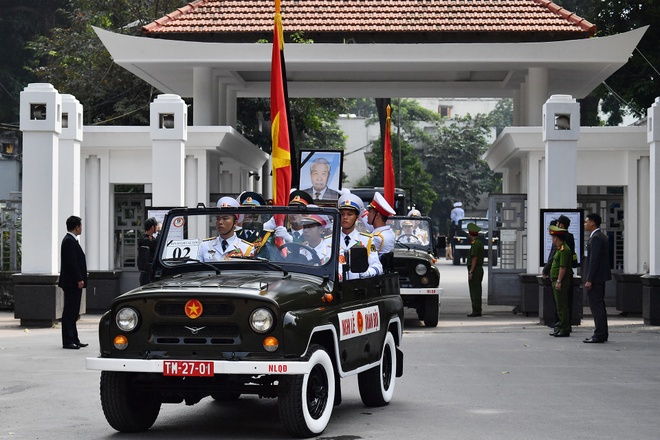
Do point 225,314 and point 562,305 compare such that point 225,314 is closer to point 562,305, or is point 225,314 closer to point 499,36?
point 562,305

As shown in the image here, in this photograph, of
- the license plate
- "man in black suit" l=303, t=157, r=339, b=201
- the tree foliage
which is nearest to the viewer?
the license plate

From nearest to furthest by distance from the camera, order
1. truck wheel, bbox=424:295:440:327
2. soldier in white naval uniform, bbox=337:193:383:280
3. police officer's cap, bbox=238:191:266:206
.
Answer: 1. soldier in white naval uniform, bbox=337:193:383:280
2. police officer's cap, bbox=238:191:266:206
3. truck wheel, bbox=424:295:440:327

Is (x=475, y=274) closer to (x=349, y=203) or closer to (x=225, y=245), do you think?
(x=349, y=203)

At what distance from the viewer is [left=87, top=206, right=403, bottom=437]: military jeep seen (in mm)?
8891

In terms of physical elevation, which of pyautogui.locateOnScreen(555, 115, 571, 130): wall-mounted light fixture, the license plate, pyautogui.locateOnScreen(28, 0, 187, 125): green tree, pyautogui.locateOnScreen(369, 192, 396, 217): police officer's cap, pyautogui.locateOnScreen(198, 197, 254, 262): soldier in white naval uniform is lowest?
the license plate

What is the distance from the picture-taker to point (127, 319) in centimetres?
913

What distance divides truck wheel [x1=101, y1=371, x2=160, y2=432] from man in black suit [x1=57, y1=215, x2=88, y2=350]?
735 cm

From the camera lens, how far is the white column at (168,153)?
75.1 ft

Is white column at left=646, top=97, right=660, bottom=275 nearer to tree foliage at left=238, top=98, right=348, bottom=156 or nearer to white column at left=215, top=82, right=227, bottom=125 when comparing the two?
white column at left=215, top=82, right=227, bottom=125

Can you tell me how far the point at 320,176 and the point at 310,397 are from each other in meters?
16.9

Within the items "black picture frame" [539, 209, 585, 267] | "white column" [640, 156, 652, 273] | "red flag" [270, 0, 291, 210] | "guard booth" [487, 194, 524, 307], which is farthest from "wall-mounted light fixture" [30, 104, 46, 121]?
"white column" [640, 156, 652, 273]

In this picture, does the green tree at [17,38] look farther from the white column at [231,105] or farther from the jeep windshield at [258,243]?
the jeep windshield at [258,243]

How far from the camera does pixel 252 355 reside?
888 centimetres

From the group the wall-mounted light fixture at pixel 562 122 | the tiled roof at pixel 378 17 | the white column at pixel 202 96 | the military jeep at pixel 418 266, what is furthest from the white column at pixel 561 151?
the white column at pixel 202 96
